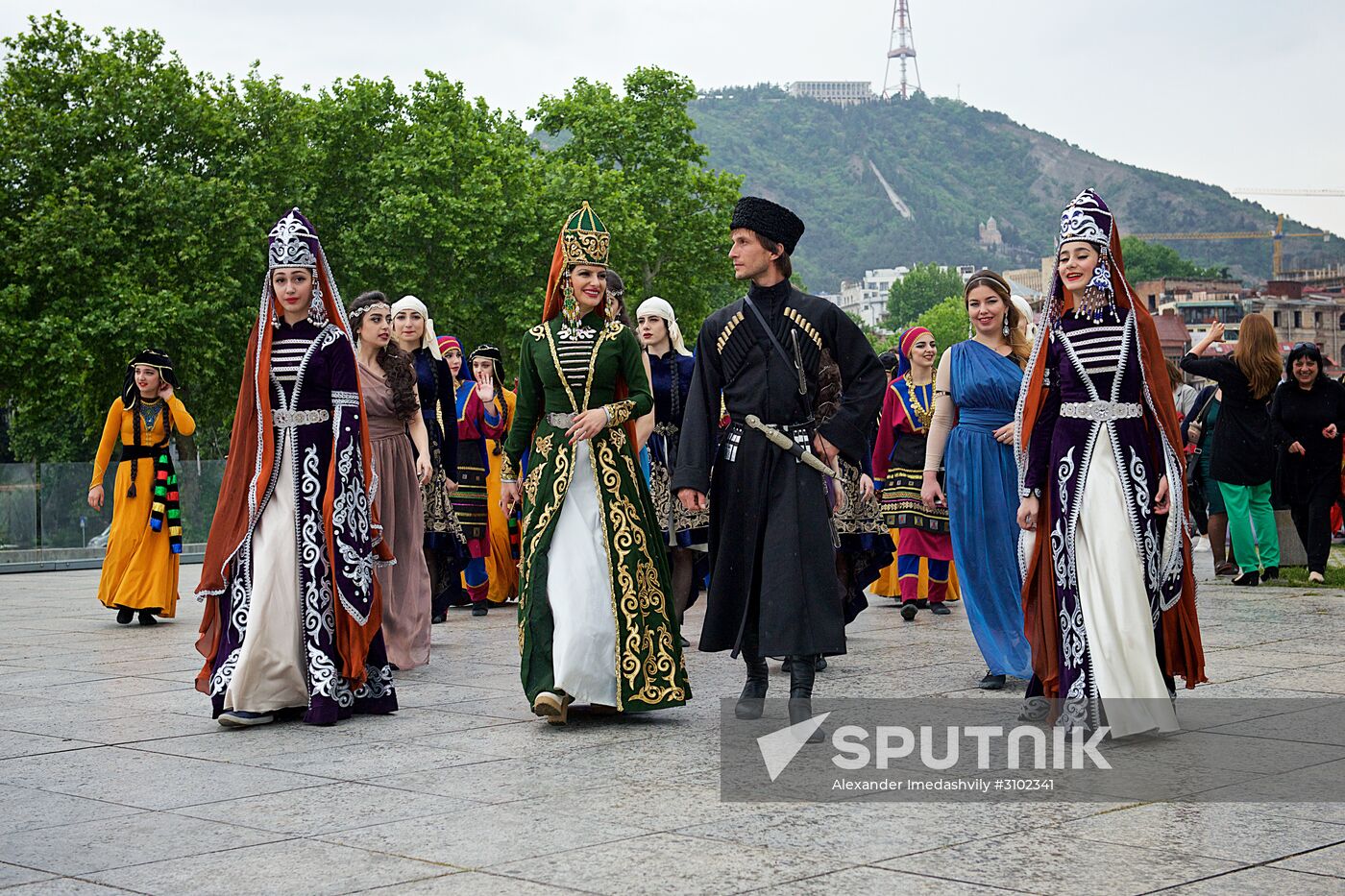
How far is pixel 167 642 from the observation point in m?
12.0

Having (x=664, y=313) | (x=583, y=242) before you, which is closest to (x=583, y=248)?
(x=583, y=242)

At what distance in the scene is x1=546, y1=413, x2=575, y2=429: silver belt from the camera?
7.92 meters

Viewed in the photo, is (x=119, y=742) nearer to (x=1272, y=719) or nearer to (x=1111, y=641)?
(x=1111, y=641)

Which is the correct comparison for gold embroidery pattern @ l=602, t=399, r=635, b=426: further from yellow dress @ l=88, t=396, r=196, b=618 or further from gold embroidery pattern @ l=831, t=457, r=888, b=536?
yellow dress @ l=88, t=396, r=196, b=618

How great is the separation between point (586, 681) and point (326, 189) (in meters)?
43.4

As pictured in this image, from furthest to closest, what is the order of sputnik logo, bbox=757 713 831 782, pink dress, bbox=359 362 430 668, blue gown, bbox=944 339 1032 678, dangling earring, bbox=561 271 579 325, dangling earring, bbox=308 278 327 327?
pink dress, bbox=359 362 430 668
blue gown, bbox=944 339 1032 678
dangling earring, bbox=308 278 327 327
dangling earring, bbox=561 271 579 325
sputnik logo, bbox=757 713 831 782

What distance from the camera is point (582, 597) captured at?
7.55 meters

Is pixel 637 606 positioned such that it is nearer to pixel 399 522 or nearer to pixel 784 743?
pixel 784 743

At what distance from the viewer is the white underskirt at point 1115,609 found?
22.7 ft

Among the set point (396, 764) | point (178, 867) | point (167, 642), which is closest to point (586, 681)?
point (396, 764)

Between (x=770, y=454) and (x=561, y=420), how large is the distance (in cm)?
110

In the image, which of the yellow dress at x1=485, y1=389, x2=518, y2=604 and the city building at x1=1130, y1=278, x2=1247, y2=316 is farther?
the city building at x1=1130, y1=278, x2=1247, y2=316

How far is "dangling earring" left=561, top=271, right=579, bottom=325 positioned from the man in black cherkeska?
73 cm

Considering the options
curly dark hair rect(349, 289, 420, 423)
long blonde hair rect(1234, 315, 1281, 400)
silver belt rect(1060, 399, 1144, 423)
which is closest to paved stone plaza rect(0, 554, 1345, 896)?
→ silver belt rect(1060, 399, 1144, 423)
